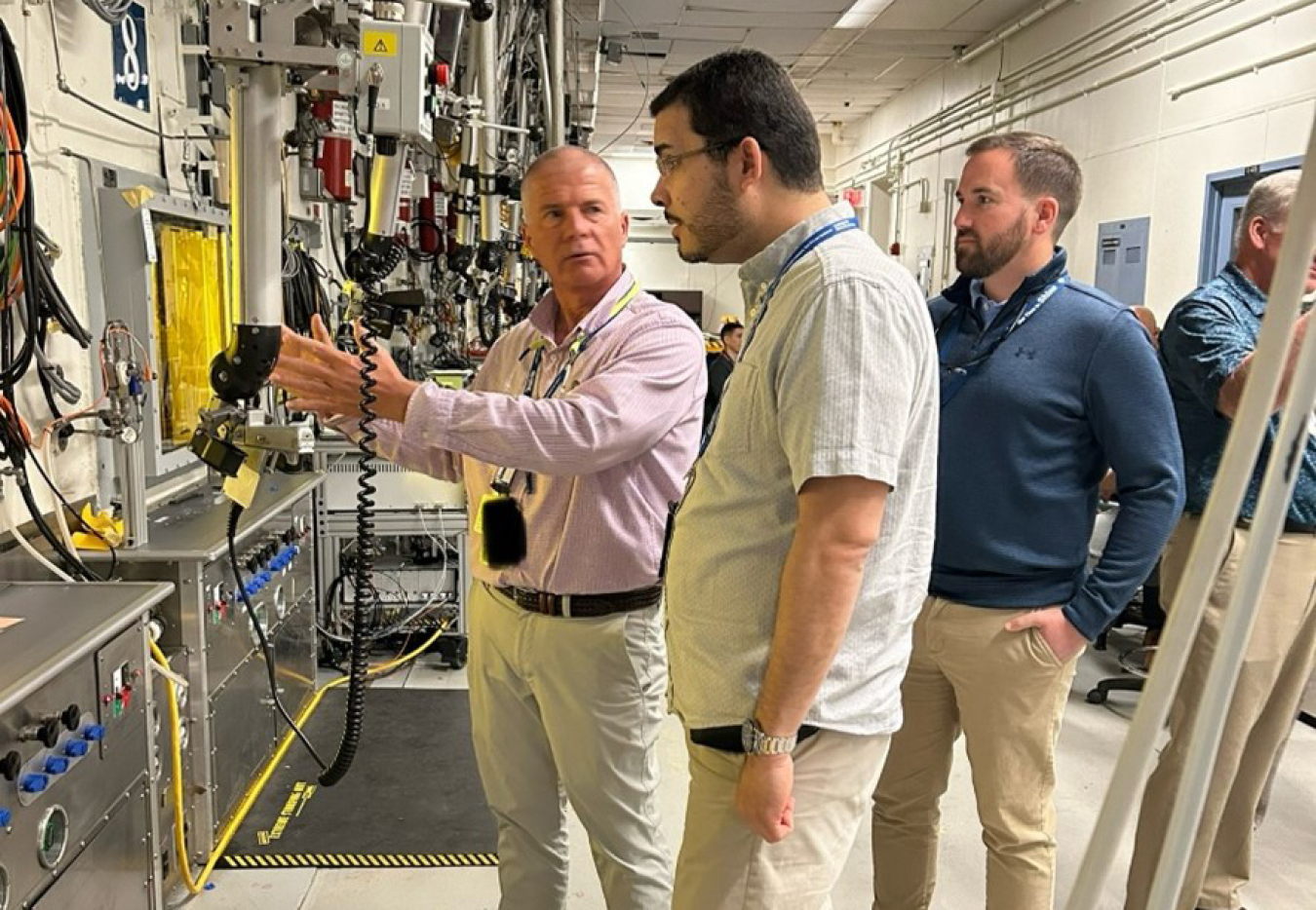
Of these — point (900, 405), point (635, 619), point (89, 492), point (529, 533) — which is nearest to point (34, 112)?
point (89, 492)

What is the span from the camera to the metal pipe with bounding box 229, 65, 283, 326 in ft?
4.58

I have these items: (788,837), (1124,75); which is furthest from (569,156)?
(1124,75)

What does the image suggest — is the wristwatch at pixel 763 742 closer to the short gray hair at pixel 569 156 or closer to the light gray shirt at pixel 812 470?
the light gray shirt at pixel 812 470

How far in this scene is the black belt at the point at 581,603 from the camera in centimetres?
185

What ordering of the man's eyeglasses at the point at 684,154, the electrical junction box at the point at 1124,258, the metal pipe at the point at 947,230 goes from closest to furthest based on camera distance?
the man's eyeglasses at the point at 684,154
the electrical junction box at the point at 1124,258
the metal pipe at the point at 947,230

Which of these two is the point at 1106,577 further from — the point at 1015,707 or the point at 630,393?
the point at 630,393

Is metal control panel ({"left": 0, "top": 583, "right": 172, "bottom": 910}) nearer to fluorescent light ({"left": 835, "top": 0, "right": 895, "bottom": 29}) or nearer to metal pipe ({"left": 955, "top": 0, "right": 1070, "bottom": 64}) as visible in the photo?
fluorescent light ({"left": 835, "top": 0, "right": 895, "bottom": 29})

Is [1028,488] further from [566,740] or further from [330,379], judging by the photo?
[330,379]

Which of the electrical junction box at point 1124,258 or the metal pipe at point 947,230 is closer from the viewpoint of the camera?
the electrical junction box at point 1124,258

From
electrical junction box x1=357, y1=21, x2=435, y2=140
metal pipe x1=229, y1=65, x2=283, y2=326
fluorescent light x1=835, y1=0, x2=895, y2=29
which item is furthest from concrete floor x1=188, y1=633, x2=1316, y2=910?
fluorescent light x1=835, y1=0, x2=895, y2=29

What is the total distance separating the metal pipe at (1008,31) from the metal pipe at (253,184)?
18.1 ft

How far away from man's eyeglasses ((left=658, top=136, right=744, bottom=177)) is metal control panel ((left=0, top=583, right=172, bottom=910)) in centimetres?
121

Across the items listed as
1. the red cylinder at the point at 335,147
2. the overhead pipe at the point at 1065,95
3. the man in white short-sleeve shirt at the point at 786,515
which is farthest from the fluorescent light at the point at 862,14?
the man in white short-sleeve shirt at the point at 786,515

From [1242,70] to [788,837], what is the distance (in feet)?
13.5
